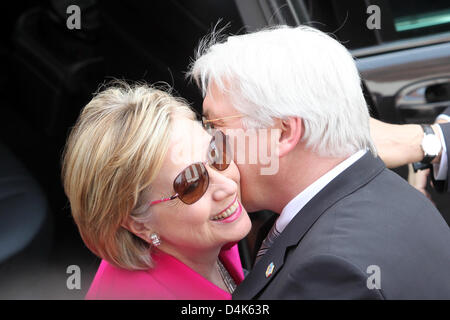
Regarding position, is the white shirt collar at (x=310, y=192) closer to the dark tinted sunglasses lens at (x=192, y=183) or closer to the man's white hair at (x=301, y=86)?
the man's white hair at (x=301, y=86)

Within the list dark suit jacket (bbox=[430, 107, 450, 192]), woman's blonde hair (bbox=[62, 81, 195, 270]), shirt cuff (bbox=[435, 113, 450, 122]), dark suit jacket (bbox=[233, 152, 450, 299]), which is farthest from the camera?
shirt cuff (bbox=[435, 113, 450, 122])

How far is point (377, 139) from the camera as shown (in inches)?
87.0

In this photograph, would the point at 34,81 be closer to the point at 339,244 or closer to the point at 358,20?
the point at 358,20

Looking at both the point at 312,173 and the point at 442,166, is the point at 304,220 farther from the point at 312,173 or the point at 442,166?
the point at 442,166

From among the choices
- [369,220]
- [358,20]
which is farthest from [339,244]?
[358,20]

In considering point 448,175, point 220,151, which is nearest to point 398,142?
point 448,175

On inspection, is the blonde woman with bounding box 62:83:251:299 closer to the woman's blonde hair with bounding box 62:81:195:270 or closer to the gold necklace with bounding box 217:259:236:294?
the woman's blonde hair with bounding box 62:81:195:270

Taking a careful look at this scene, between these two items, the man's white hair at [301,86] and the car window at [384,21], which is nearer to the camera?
the man's white hair at [301,86]

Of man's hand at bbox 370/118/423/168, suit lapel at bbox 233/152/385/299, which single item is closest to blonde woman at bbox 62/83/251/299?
suit lapel at bbox 233/152/385/299

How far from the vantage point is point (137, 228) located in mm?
1657

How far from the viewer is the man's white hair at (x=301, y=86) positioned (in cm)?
163

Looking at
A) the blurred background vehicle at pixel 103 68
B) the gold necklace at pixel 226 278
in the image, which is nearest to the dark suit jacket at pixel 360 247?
the gold necklace at pixel 226 278

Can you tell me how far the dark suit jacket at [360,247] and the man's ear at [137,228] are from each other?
32 cm

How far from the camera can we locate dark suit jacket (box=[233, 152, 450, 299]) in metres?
1.36
